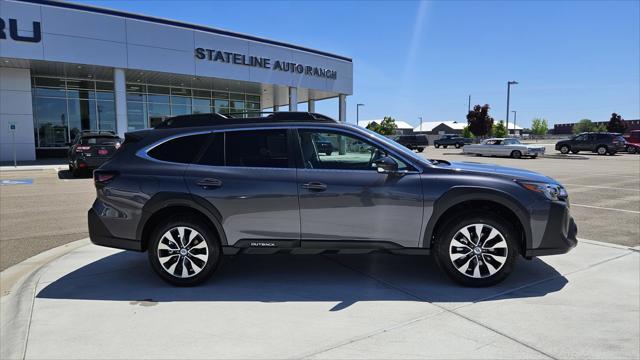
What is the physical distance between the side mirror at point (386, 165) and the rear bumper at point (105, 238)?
8.34ft

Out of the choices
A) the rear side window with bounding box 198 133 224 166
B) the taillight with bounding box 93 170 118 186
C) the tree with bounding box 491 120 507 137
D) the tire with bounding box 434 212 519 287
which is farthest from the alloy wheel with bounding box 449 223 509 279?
the tree with bounding box 491 120 507 137

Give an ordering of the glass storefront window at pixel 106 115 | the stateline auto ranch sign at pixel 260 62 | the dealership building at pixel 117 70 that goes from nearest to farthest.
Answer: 1. the dealership building at pixel 117 70
2. the stateline auto ranch sign at pixel 260 62
3. the glass storefront window at pixel 106 115

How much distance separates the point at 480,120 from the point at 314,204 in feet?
226

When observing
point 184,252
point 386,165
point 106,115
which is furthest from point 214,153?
point 106,115

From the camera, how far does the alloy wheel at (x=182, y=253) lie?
4.44m

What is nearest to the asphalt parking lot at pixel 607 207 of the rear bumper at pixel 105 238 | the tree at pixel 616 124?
the rear bumper at pixel 105 238

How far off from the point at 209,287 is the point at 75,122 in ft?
89.1

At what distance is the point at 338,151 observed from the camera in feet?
14.7

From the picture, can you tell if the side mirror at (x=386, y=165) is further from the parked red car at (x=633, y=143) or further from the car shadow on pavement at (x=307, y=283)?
the parked red car at (x=633, y=143)

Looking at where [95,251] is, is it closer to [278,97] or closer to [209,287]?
[209,287]

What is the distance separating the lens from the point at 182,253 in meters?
4.47

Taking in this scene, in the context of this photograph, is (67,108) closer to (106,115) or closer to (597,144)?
(106,115)

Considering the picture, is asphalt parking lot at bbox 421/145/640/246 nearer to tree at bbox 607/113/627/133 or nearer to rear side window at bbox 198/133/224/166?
rear side window at bbox 198/133/224/166

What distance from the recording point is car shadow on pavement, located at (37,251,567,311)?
4.22 m
